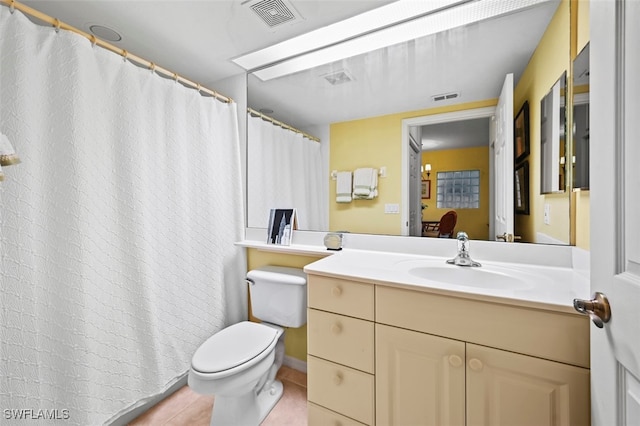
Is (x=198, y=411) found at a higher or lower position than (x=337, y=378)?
lower

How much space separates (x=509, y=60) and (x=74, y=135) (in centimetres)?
206

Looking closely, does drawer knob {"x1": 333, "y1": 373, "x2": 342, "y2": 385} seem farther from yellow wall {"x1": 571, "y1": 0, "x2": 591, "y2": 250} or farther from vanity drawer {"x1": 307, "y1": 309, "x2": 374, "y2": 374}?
yellow wall {"x1": 571, "y1": 0, "x2": 591, "y2": 250}

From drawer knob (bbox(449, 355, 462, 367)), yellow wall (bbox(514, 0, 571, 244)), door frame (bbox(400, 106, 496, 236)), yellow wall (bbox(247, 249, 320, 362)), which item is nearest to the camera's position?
drawer knob (bbox(449, 355, 462, 367))

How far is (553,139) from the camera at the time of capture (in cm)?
108

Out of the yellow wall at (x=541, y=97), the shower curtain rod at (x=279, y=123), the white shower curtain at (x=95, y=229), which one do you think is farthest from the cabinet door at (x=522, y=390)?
the white shower curtain at (x=95, y=229)

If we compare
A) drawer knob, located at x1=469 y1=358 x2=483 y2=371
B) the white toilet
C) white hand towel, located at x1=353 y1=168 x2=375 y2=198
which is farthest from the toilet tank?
drawer knob, located at x1=469 y1=358 x2=483 y2=371

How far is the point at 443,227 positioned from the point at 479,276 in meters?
0.31

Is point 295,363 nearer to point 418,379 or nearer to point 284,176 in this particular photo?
point 418,379

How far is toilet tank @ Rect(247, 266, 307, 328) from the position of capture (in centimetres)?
149

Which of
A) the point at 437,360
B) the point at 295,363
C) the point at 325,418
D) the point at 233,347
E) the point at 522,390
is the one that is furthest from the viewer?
the point at 295,363

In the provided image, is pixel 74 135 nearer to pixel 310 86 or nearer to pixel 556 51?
pixel 310 86

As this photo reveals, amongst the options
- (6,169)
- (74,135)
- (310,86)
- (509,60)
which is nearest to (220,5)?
(310,86)

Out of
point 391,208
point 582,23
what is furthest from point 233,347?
point 582,23

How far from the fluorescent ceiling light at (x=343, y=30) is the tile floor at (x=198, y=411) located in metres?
2.16
